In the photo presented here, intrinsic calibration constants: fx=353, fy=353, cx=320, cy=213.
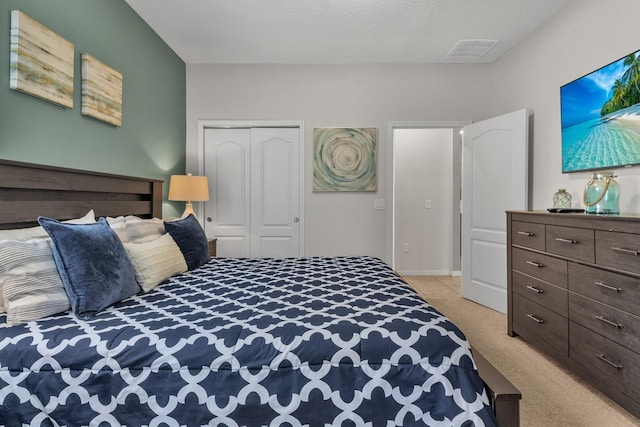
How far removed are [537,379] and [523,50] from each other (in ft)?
9.95

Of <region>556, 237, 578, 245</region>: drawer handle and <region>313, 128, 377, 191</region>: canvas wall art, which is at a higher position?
<region>313, 128, 377, 191</region>: canvas wall art

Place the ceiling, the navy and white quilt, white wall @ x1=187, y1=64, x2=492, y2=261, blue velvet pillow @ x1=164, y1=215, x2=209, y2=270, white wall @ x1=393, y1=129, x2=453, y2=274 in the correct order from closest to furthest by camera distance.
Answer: the navy and white quilt, blue velvet pillow @ x1=164, y1=215, x2=209, y2=270, the ceiling, white wall @ x1=187, y1=64, x2=492, y2=261, white wall @ x1=393, y1=129, x2=453, y2=274

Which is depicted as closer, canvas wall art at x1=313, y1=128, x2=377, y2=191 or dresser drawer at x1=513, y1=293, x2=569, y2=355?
dresser drawer at x1=513, y1=293, x2=569, y2=355

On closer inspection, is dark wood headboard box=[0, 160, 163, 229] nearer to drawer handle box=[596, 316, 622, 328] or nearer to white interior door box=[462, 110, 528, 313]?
drawer handle box=[596, 316, 622, 328]

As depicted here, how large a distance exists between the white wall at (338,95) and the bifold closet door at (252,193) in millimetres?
202

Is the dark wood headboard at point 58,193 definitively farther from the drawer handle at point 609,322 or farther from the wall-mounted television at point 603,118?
the wall-mounted television at point 603,118

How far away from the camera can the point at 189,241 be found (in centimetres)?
252

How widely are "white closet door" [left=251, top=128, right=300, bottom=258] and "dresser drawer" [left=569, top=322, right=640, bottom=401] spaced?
2.76 m

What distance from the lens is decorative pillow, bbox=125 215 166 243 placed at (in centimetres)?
231

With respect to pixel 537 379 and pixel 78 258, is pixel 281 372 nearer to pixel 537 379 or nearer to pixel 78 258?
pixel 78 258

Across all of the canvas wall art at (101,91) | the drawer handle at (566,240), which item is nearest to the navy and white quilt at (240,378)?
the drawer handle at (566,240)

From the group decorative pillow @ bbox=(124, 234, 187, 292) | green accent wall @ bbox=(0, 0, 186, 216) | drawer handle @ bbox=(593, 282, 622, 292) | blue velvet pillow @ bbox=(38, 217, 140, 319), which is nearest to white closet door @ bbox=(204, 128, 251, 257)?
green accent wall @ bbox=(0, 0, 186, 216)

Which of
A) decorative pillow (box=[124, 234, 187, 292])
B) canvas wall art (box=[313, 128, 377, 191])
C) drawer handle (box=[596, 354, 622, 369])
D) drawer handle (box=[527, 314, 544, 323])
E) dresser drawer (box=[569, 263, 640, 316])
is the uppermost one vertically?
canvas wall art (box=[313, 128, 377, 191])

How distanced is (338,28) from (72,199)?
2589 millimetres
